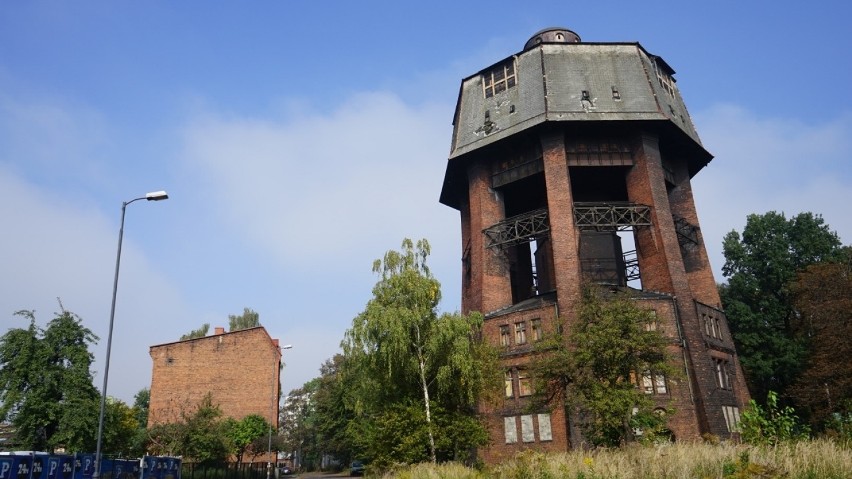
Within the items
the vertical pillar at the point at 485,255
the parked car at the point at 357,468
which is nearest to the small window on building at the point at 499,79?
the vertical pillar at the point at 485,255

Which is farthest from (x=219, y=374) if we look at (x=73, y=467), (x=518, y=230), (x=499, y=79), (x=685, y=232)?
(x=685, y=232)

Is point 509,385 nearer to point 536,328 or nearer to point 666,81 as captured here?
point 536,328

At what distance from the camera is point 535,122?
3428 cm

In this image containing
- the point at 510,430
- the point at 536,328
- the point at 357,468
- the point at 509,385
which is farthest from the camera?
the point at 357,468

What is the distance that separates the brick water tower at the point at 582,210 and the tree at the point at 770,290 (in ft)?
28.9

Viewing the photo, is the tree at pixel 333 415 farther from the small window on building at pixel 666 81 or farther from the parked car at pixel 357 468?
the small window on building at pixel 666 81

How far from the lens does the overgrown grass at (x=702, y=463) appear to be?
9992 mm

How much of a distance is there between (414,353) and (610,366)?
8054mm

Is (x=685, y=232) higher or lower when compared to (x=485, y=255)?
higher

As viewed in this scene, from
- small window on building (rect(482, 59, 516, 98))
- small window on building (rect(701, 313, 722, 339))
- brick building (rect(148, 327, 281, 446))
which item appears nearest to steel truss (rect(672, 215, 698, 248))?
small window on building (rect(701, 313, 722, 339))

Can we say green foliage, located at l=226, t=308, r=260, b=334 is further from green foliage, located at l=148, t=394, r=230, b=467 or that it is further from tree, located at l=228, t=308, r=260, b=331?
green foliage, located at l=148, t=394, r=230, b=467

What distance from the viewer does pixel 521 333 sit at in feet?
108

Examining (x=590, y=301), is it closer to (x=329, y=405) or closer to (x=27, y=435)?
(x=27, y=435)

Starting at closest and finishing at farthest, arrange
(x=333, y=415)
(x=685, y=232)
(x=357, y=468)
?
(x=685, y=232) < (x=357, y=468) < (x=333, y=415)
